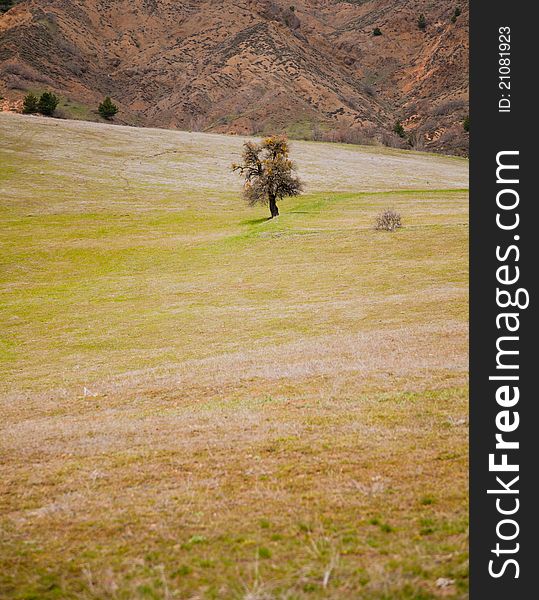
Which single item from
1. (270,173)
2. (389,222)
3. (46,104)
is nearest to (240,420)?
(389,222)

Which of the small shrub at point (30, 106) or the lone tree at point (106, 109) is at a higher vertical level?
the lone tree at point (106, 109)

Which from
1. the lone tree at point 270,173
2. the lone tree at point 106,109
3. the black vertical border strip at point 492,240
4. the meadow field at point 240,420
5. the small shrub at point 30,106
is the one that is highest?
the lone tree at point 106,109

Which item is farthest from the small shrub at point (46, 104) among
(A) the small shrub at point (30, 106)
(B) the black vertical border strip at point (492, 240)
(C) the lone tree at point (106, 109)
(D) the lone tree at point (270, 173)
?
(B) the black vertical border strip at point (492, 240)

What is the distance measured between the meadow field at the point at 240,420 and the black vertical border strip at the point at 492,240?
A: 1.27 meters

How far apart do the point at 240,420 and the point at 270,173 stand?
2121 inches

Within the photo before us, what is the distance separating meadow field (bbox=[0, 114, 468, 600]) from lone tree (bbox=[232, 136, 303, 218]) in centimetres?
1334

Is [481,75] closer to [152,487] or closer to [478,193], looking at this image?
[478,193]

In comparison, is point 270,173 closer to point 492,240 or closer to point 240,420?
point 240,420

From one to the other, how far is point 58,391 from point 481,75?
57.6ft

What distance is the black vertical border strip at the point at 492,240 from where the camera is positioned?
6.53 meters

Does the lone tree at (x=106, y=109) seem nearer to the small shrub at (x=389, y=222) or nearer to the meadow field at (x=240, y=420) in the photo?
the meadow field at (x=240, y=420)

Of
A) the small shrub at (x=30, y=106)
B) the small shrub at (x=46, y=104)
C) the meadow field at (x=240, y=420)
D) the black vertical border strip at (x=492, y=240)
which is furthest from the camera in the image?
the small shrub at (x=46, y=104)

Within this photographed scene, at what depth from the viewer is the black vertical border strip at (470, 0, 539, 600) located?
653 cm

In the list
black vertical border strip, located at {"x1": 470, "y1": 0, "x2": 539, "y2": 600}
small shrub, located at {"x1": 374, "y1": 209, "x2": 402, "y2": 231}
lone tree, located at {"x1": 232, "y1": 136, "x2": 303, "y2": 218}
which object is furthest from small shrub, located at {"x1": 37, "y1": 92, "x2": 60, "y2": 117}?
black vertical border strip, located at {"x1": 470, "y1": 0, "x2": 539, "y2": 600}
